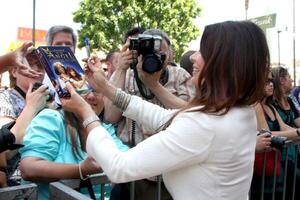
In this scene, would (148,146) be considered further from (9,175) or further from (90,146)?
(9,175)

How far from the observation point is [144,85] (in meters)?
2.72

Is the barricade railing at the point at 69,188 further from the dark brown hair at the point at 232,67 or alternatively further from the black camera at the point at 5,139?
the dark brown hair at the point at 232,67

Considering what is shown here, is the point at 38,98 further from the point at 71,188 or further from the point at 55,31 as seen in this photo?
the point at 55,31

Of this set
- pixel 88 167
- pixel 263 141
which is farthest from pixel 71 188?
pixel 263 141

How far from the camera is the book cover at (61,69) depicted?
1721 mm

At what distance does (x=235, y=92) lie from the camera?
4.83ft

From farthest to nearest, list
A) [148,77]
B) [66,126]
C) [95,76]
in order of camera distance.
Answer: [148,77]
[66,126]
[95,76]

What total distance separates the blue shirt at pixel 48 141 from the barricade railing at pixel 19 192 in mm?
378

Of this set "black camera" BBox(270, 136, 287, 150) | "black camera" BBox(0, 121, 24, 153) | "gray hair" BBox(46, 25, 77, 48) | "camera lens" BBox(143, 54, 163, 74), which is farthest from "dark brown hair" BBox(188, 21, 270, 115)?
"gray hair" BBox(46, 25, 77, 48)

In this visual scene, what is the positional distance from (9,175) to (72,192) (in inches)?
28.6

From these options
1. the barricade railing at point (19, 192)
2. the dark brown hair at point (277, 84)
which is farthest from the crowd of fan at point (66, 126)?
the dark brown hair at point (277, 84)

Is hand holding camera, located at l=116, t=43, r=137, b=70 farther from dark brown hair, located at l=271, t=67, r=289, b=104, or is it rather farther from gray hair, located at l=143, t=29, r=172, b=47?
dark brown hair, located at l=271, t=67, r=289, b=104

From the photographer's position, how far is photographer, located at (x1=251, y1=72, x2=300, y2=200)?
276cm

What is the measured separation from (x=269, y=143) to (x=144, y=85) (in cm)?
95
